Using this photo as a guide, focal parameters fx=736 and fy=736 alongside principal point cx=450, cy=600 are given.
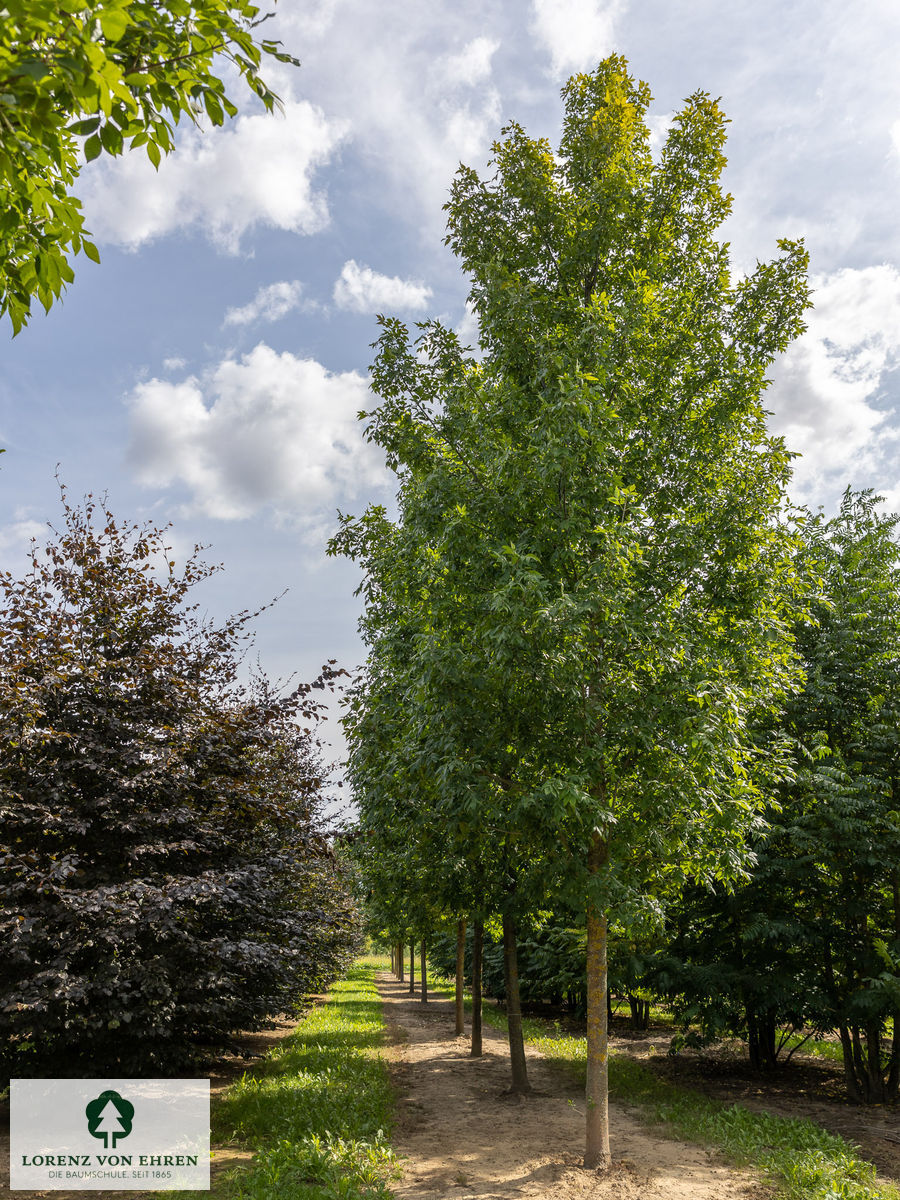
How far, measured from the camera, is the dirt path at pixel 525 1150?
6.30 metres

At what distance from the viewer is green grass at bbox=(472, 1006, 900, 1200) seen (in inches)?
250

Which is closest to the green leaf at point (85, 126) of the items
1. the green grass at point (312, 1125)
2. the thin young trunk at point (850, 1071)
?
the green grass at point (312, 1125)

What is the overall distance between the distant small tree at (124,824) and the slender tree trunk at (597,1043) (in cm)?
309

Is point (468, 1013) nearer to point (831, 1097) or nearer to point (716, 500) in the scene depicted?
point (831, 1097)

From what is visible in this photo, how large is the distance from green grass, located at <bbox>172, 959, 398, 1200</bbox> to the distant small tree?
4.05 ft

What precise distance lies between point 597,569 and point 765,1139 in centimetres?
680

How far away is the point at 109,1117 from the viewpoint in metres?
7.15

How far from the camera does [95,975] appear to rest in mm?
6500

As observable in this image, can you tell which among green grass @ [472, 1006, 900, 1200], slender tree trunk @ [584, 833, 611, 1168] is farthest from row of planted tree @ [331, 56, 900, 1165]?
green grass @ [472, 1006, 900, 1200]

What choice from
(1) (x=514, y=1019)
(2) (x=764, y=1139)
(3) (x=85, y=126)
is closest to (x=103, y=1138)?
(1) (x=514, y=1019)

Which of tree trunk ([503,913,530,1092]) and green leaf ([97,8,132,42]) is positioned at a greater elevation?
green leaf ([97,8,132,42])

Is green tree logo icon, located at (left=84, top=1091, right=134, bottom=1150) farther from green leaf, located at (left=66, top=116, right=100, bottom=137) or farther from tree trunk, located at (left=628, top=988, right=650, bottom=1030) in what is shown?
tree trunk, located at (left=628, top=988, right=650, bottom=1030)

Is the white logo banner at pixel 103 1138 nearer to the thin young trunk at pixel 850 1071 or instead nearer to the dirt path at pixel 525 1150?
the dirt path at pixel 525 1150

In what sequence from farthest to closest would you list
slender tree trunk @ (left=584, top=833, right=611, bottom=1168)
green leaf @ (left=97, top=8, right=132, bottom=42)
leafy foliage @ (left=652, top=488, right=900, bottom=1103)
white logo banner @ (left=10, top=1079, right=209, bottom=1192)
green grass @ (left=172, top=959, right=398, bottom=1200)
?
leafy foliage @ (left=652, top=488, right=900, bottom=1103)
slender tree trunk @ (left=584, top=833, right=611, bottom=1168)
white logo banner @ (left=10, top=1079, right=209, bottom=1192)
green grass @ (left=172, top=959, right=398, bottom=1200)
green leaf @ (left=97, top=8, right=132, bottom=42)
